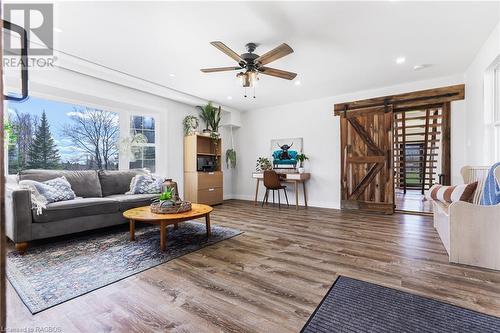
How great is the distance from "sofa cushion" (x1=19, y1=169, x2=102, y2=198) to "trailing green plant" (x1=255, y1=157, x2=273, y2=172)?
361 cm

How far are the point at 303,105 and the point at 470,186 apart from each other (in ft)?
12.3

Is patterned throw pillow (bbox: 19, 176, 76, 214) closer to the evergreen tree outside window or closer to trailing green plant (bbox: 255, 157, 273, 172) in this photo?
the evergreen tree outside window

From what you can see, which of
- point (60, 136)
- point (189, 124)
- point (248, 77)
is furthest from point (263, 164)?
point (60, 136)

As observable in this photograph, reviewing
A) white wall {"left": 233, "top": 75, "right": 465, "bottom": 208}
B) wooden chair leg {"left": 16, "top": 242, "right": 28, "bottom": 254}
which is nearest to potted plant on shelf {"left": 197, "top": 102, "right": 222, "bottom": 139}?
white wall {"left": 233, "top": 75, "right": 465, "bottom": 208}

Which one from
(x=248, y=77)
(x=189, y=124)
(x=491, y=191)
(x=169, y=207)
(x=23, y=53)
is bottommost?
(x=169, y=207)

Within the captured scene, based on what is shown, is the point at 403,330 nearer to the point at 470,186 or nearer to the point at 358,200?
the point at 470,186

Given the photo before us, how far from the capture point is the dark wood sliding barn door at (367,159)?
4.63 metres

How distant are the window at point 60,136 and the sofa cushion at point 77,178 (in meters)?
0.52

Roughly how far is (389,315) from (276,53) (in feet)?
8.47

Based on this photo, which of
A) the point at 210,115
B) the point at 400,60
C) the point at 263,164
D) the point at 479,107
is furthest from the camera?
the point at 263,164

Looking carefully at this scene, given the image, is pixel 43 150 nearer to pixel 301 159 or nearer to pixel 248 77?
pixel 248 77

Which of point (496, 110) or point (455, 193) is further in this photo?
point (496, 110)

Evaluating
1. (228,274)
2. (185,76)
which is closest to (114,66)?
(185,76)

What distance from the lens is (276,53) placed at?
2635 millimetres
